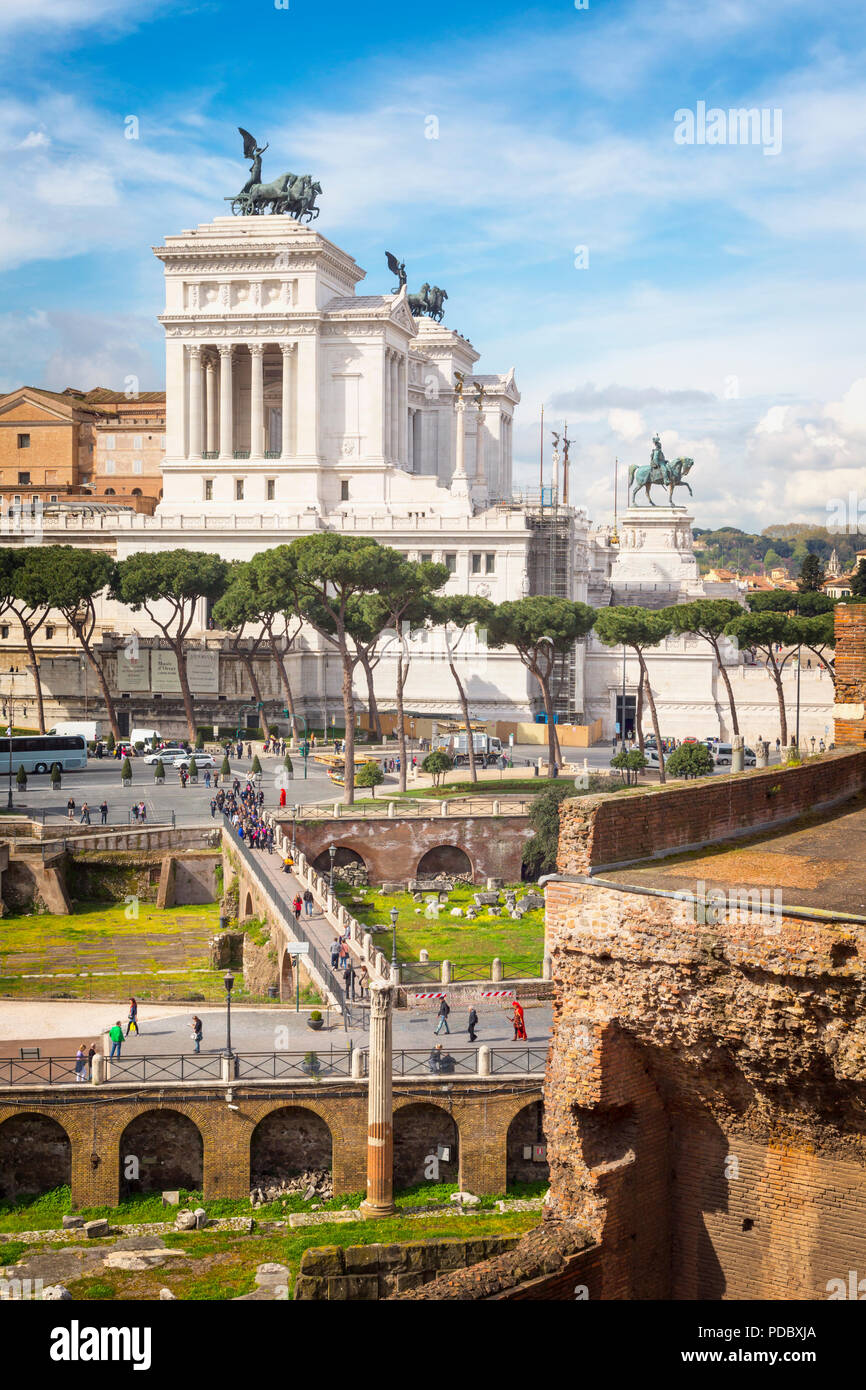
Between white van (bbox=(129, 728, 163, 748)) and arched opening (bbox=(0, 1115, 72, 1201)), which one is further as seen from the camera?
white van (bbox=(129, 728, 163, 748))

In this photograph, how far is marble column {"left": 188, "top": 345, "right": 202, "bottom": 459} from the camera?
3172 inches

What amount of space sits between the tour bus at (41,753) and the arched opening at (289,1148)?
30.3 metres

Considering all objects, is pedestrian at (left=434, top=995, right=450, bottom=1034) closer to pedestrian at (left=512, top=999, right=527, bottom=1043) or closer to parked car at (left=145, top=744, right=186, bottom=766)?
pedestrian at (left=512, top=999, right=527, bottom=1043)

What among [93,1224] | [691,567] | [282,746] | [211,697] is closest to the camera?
[93,1224]

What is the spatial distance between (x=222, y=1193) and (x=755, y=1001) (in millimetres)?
18815

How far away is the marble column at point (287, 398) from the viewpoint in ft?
259

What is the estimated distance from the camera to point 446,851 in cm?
4916

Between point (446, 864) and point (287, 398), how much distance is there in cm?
3801

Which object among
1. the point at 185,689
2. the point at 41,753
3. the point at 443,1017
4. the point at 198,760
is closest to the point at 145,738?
the point at 185,689

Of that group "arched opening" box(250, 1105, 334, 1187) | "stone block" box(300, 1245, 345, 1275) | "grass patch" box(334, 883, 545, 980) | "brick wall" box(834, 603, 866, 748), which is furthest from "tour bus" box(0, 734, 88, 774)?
"stone block" box(300, 1245, 345, 1275)

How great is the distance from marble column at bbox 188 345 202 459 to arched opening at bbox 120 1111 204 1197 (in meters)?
57.9

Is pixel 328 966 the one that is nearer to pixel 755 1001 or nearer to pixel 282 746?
pixel 755 1001
